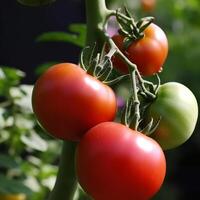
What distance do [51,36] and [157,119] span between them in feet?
1.36

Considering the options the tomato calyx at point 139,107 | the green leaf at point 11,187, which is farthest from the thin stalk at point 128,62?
the green leaf at point 11,187

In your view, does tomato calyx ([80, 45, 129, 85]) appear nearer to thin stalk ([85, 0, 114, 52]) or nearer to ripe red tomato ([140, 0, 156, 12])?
thin stalk ([85, 0, 114, 52])

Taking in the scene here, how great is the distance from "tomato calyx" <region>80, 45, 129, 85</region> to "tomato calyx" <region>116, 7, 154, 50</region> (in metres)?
0.04

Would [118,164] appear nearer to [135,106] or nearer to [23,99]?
[135,106]

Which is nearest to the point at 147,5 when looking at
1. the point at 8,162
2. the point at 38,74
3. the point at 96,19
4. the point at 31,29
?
the point at 31,29

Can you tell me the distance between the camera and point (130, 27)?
83 centimetres

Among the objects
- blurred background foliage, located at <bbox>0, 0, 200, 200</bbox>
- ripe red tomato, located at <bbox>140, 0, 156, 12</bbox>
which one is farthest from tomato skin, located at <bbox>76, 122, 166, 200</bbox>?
ripe red tomato, located at <bbox>140, 0, 156, 12</bbox>

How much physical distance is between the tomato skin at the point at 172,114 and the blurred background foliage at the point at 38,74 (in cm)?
15

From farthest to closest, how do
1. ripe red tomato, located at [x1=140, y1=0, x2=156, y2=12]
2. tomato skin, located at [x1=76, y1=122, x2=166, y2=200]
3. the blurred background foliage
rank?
ripe red tomato, located at [x1=140, y1=0, x2=156, y2=12] < the blurred background foliage < tomato skin, located at [x1=76, y1=122, x2=166, y2=200]

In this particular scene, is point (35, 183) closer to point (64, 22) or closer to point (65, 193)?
point (65, 193)

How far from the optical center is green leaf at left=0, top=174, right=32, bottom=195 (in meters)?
1.07

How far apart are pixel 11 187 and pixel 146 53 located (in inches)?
15.0

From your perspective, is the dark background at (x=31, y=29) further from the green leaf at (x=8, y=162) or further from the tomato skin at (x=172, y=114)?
the tomato skin at (x=172, y=114)

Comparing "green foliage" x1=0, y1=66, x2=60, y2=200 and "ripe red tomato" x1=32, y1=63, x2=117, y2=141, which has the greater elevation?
"ripe red tomato" x1=32, y1=63, x2=117, y2=141
